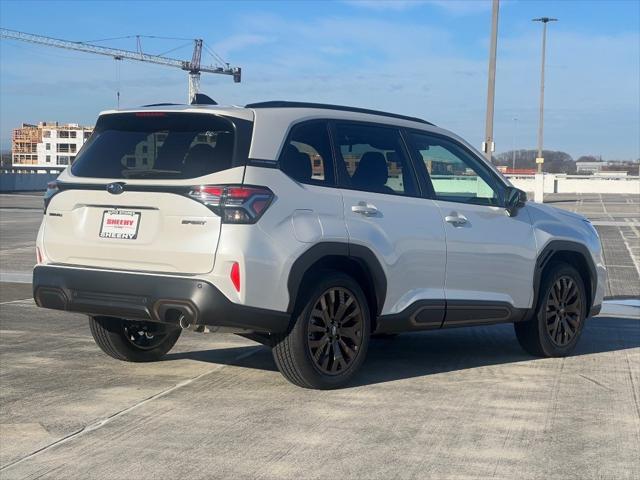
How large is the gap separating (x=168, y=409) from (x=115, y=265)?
3.17 ft

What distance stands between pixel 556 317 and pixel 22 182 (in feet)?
196

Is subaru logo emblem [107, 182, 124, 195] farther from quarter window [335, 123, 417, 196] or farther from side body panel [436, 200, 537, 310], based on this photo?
side body panel [436, 200, 537, 310]

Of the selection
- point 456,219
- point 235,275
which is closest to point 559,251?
point 456,219

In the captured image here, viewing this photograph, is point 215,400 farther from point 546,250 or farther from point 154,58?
point 154,58

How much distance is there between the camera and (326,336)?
627 cm

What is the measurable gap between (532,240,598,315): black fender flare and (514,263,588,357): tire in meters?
0.11

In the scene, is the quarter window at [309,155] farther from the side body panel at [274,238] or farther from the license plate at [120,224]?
the license plate at [120,224]

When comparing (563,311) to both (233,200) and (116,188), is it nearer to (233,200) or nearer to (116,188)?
(233,200)

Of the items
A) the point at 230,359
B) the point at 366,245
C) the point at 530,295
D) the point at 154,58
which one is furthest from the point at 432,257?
the point at 154,58

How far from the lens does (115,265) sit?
597 centimetres

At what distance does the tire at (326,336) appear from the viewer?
6.07m

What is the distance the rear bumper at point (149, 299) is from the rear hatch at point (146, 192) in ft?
0.27

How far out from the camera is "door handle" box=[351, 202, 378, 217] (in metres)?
6.34

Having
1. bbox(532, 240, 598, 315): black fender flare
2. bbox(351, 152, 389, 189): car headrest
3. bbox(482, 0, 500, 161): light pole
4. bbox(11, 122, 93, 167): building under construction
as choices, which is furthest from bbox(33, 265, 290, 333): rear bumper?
bbox(11, 122, 93, 167): building under construction
